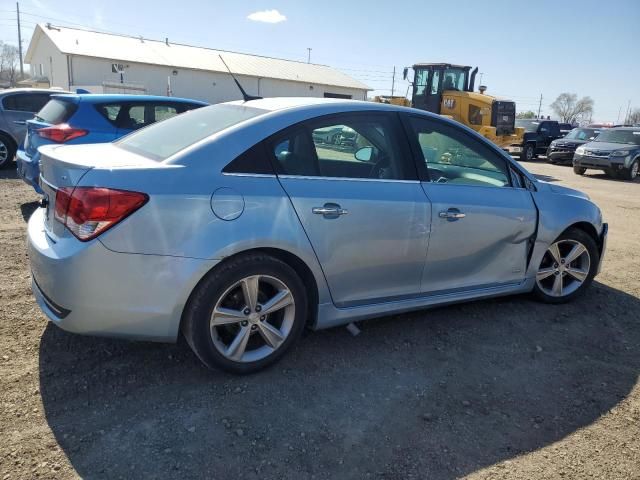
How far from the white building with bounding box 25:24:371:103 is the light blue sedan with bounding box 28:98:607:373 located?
26.5 m

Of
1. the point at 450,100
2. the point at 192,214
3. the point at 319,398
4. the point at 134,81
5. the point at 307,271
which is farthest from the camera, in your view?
the point at 134,81

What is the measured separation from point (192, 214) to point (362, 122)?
138 centimetres

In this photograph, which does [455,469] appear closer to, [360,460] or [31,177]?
[360,460]

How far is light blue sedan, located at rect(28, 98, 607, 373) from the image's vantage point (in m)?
2.59

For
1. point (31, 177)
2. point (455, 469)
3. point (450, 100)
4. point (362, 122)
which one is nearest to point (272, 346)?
point (455, 469)

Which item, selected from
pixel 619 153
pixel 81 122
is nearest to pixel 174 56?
pixel 619 153

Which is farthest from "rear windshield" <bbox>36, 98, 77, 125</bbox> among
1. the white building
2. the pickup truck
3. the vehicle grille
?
the white building

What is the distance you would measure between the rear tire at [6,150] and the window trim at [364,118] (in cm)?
886

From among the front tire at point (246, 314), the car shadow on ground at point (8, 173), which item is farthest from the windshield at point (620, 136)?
the front tire at point (246, 314)

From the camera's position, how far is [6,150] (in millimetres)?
9750

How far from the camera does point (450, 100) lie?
1809 centimetres

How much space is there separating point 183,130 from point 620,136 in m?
18.7

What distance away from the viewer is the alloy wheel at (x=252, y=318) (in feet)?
9.41

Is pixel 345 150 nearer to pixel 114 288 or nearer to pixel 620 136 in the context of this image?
pixel 114 288
